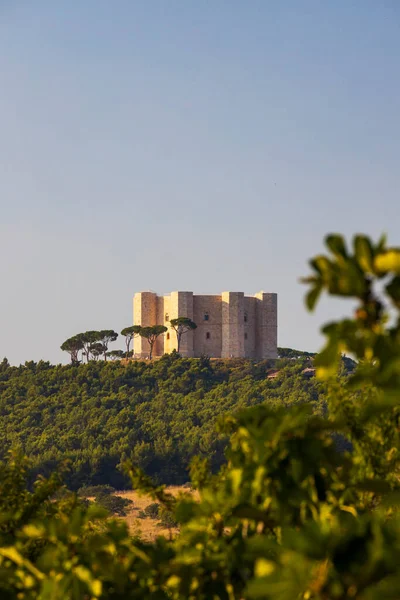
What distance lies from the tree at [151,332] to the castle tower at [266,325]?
22.5ft

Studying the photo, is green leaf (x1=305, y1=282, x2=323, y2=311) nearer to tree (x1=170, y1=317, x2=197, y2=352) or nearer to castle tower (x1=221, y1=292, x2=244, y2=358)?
tree (x1=170, y1=317, x2=197, y2=352)

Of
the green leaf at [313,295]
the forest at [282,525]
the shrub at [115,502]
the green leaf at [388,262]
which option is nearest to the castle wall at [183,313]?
the shrub at [115,502]

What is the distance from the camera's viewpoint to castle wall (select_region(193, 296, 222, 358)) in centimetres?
Result: 6588

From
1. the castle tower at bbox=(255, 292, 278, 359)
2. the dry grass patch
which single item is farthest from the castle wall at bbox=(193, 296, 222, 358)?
the dry grass patch

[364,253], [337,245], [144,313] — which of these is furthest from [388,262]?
[144,313]

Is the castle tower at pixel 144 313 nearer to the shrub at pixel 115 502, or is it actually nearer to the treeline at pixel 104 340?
the treeline at pixel 104 340

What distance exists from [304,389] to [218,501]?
54.7 meters

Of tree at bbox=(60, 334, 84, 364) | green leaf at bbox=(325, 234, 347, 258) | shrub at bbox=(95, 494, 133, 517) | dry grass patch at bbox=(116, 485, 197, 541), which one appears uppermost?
tree at bbox=(60, 334, 84, 364)

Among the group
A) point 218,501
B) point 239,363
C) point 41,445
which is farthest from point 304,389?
point 218,501

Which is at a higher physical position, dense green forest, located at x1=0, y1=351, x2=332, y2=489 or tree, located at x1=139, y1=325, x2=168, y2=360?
tree, located at x1=139, y1=325, x2=168, y2=360

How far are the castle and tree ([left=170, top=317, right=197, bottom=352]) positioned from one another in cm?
46

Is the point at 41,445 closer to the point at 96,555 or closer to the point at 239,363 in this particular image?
the point at 239,363

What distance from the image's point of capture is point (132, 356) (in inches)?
2758

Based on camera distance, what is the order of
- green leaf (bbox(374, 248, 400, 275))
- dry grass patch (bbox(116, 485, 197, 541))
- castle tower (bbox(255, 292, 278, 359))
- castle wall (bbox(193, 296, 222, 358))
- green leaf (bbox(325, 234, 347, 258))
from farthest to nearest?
1. castle tower (bbox(255, 292, 278, 359))
2. castle wall (bbox(193, 296, 222, 358))
3. dry grass patch (bbox(116, 485, 197, 541))
4. green leaf (bbox(325, 234, 347, 258))
5. green leaf (bbox(374, 248, 400, 275))
